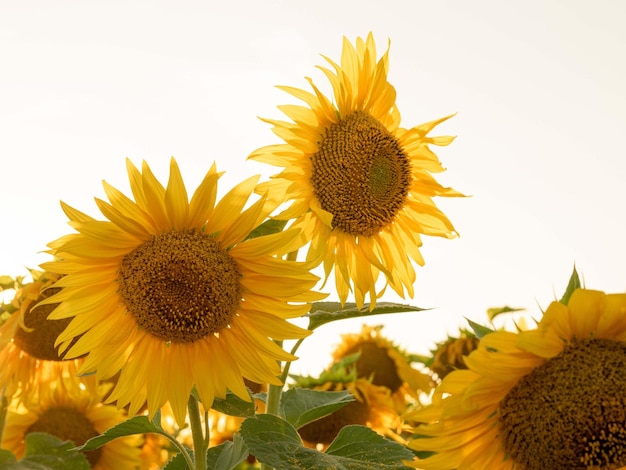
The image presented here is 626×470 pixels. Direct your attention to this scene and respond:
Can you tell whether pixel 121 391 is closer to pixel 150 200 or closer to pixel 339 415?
pixel 150 200

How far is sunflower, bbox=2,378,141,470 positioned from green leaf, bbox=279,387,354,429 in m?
1.43

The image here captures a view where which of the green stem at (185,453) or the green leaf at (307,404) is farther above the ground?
the green leaf at (307,404)

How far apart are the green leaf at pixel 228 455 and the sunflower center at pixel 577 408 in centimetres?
82

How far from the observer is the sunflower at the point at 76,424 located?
3955 mm

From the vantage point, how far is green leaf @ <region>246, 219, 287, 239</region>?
2.26 meters

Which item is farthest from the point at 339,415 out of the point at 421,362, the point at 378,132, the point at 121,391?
the point at 121,391

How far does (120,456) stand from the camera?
160 inches

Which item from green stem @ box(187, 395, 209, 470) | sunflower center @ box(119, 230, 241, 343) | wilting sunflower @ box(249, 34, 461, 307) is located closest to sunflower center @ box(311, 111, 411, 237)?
wilting sunflower @ box(249, 34, 461, 307)

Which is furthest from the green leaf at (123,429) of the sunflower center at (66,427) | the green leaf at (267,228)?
the sunflower center at (66,427)

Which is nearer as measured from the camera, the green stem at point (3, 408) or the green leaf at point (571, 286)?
the green leaf at point (571, 286)

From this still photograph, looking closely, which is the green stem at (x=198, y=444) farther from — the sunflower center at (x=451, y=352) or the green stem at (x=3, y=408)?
the sunflower center at (x=451, y=352)

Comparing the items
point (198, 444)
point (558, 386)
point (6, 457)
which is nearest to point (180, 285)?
point (198, 444)

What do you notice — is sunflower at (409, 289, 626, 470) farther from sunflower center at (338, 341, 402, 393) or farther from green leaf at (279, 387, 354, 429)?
sunflower center at (338, 341, 402, 393)

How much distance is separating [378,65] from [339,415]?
2.43 meters
